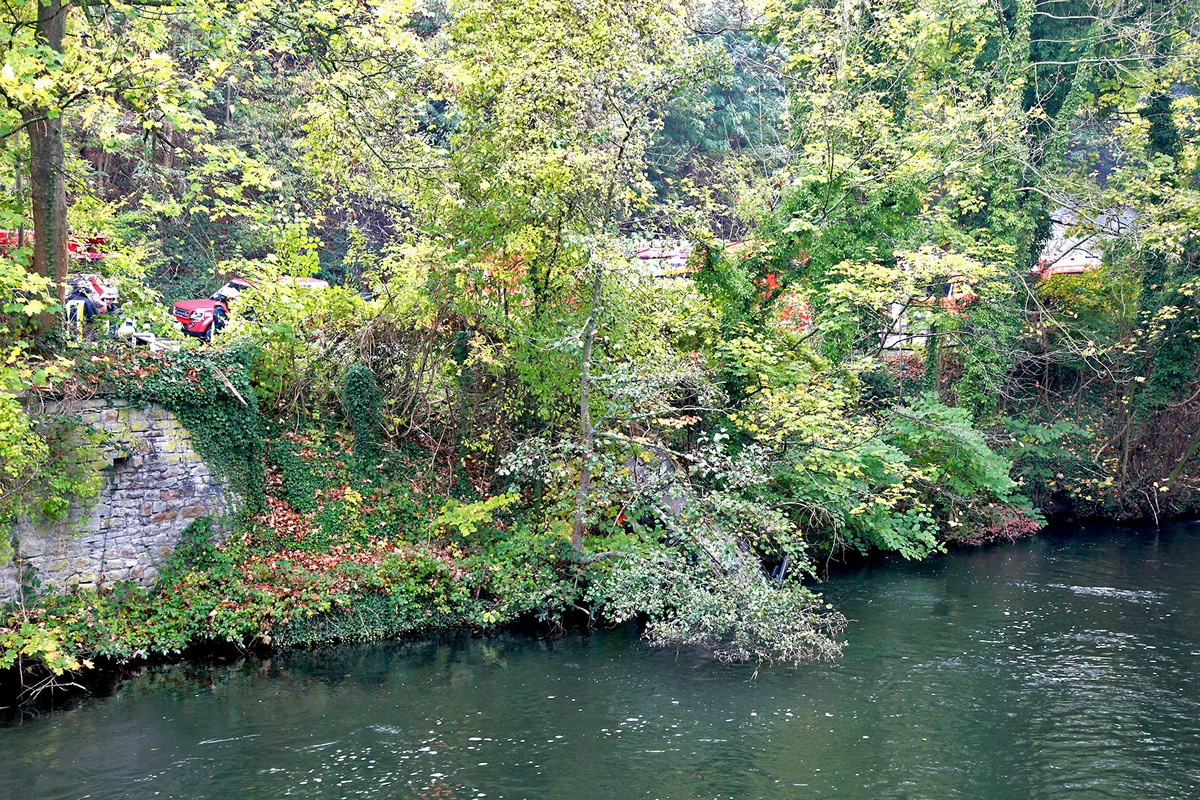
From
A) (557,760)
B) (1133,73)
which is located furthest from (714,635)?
(1133,73)

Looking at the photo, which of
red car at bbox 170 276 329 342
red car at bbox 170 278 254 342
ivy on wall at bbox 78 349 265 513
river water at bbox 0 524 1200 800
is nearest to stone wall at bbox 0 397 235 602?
ivy on wall at bbox 78 349 265 513

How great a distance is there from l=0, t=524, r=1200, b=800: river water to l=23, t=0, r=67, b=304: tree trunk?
544 cm

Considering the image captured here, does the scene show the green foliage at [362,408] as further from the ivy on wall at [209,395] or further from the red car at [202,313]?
the red car at [202,313]

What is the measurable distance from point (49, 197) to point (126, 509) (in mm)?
4165

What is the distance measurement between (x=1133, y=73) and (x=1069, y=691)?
50.1ft

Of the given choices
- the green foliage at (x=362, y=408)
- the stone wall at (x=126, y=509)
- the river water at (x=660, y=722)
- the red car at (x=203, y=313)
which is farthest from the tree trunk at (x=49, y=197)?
the red car at (x=203, y=313)

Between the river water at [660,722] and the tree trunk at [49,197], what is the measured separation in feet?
17.8

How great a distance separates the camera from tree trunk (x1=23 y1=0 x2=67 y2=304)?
40.7 ft

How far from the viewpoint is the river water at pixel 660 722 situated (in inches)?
363

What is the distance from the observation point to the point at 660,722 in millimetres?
10703

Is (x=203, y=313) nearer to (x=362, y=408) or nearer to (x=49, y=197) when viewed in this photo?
(x=362, y=408)

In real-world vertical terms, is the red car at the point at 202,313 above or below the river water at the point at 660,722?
above

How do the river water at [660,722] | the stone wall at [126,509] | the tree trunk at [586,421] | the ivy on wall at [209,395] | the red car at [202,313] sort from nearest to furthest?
the river water at [660,722] < the stone wall at [126,509] < the ivy on wall at [209,395] < the tree trunk at [586,421] < the red car at [202,313]

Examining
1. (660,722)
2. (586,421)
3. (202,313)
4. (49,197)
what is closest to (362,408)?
(586,421)
